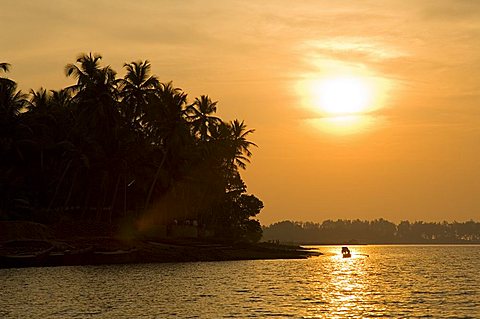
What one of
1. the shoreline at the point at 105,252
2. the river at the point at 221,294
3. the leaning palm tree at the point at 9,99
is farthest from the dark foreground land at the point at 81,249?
→ the leaning palm tree at the point at 9,99

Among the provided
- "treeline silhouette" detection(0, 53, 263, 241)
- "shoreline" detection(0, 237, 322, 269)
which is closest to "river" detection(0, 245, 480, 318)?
"shoreline" detection(0, 237, 322, 269)

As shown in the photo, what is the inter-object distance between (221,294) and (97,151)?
38094 millimetres

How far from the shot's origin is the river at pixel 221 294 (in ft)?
130

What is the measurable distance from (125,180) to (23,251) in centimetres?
1979

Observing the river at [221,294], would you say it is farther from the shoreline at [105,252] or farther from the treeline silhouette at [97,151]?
the treeline silhouette at [97,151]

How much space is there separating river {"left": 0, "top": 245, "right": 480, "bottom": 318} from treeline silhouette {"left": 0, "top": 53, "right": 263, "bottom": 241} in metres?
16.6

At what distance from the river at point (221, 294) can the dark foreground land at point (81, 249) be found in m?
1.90

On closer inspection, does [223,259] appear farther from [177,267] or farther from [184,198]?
[177,267]

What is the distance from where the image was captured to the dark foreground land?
219ft

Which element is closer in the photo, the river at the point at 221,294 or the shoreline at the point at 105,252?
the river at the point at 221,294

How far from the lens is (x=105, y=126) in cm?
8375

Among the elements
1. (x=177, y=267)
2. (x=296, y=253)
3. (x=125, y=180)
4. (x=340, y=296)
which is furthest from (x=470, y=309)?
(x=296, y=253)

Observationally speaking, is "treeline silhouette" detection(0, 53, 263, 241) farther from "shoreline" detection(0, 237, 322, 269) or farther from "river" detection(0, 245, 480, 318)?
"river" detection(0, 245, 480, 318)

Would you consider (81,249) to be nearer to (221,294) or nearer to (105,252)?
(105,252)
